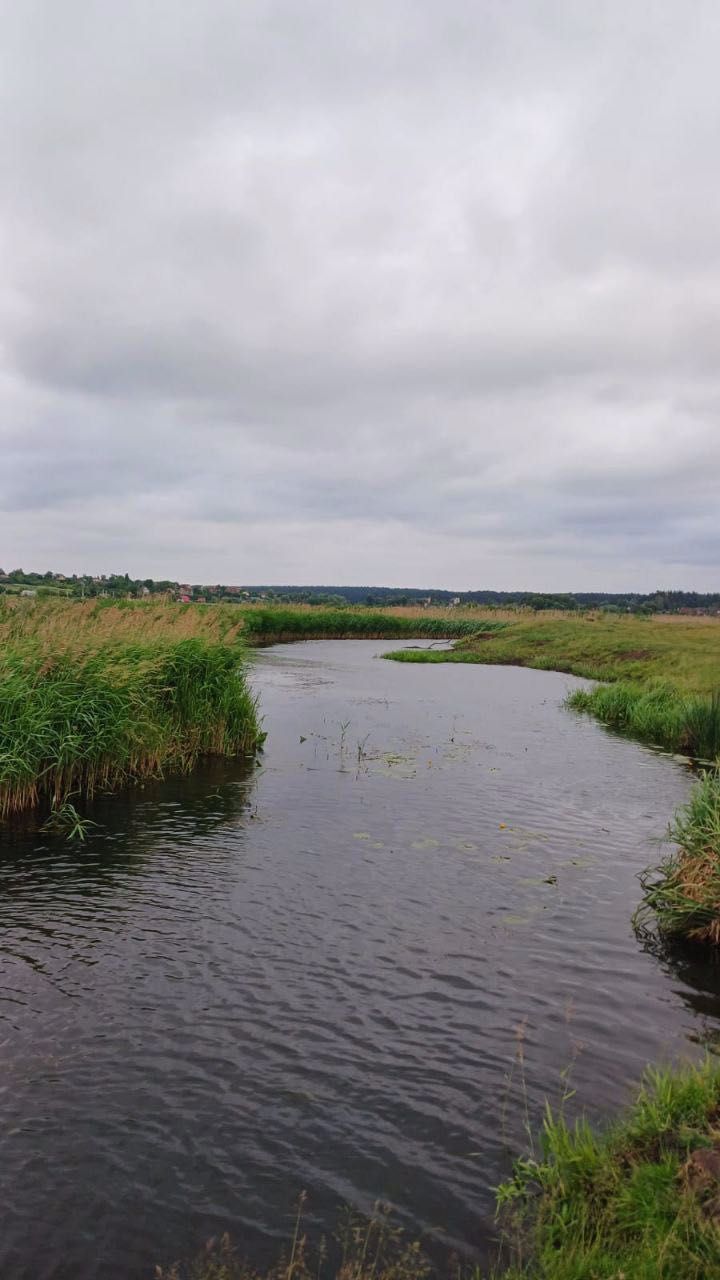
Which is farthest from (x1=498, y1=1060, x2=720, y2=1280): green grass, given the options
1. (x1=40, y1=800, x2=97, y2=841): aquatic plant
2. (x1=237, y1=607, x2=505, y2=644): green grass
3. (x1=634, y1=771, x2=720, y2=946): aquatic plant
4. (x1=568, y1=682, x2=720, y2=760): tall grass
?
(x1=237, y1=607, x2=505, y2=644): green grass

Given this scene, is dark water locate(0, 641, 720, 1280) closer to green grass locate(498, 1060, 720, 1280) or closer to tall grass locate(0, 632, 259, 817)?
green grass locate(498, 1060, 720, 1280)

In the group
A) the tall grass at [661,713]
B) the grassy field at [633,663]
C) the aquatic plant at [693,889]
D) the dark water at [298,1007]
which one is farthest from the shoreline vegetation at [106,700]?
the grassy field at [633,663]

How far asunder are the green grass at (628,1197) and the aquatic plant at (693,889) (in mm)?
4020

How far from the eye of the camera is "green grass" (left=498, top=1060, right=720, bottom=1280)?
4633 millimetres

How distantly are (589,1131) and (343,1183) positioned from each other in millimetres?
1868

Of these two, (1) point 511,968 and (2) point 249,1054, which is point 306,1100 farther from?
(1) point 511,968

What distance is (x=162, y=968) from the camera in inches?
374

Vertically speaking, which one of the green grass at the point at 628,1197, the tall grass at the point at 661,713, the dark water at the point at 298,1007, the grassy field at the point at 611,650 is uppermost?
the grassy field at the point at 611,650

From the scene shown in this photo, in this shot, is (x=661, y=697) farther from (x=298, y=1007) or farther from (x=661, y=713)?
(x=298, y=1007)

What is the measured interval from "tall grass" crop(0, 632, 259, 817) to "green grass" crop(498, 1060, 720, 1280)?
11.5 m

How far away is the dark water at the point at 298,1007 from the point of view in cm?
594

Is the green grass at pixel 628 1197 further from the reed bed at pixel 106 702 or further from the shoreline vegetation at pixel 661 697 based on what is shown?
the reed bed at pixel 106 702

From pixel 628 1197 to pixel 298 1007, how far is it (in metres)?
4.20

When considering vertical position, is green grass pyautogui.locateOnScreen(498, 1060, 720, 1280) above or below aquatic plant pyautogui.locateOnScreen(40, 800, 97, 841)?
above
